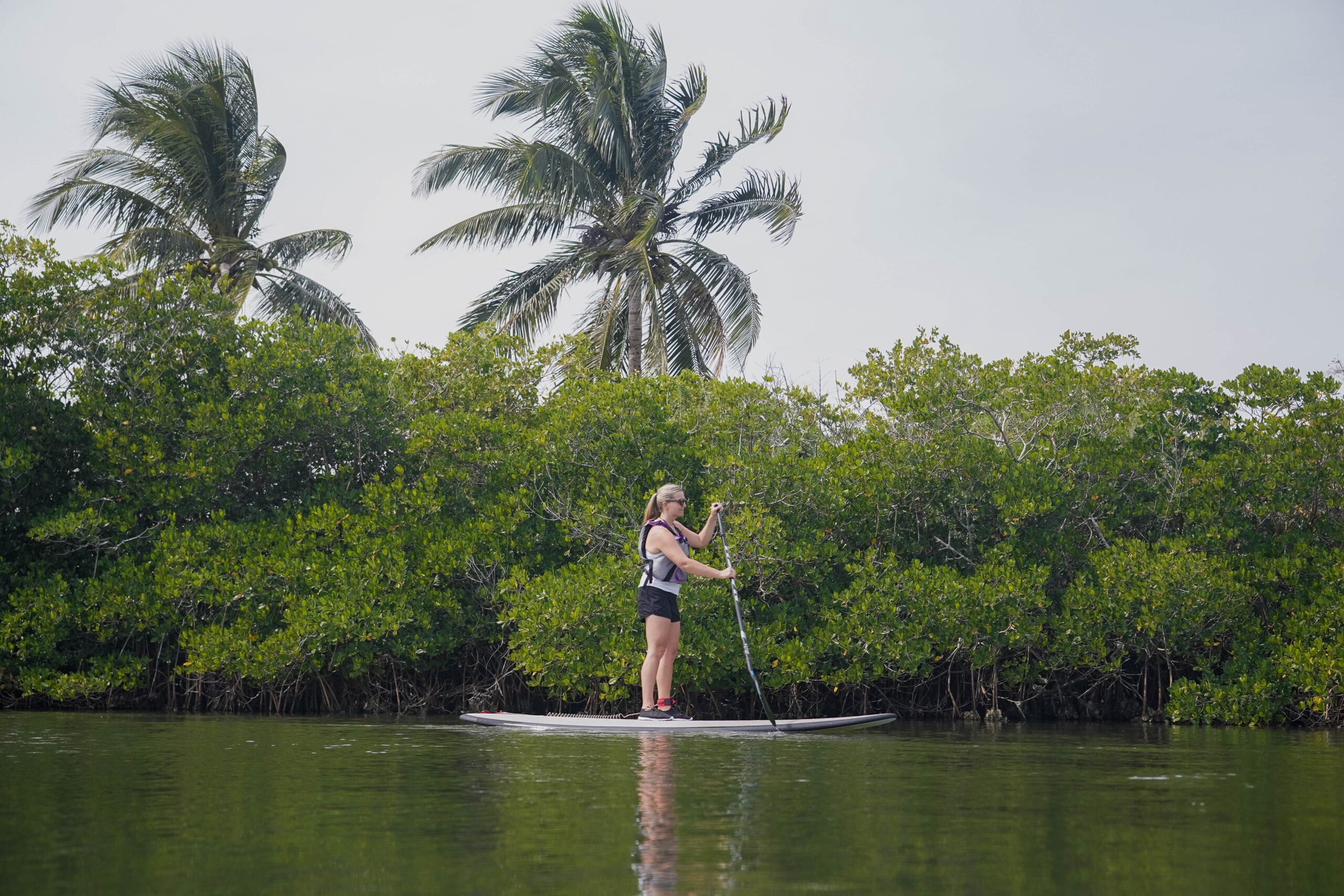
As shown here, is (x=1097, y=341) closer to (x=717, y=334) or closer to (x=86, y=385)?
(x=717, y=334)

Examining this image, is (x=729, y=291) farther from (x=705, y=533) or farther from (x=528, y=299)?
(x=705, y=533)

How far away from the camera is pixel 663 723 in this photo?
31.8 feet

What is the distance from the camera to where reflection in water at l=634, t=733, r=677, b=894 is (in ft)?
11.3

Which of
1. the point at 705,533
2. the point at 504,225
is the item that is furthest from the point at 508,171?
the point at 705,533

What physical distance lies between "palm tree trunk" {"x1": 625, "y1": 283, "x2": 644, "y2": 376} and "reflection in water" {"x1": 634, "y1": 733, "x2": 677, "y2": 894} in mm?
Answer: 14438

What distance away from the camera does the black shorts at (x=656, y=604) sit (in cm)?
974

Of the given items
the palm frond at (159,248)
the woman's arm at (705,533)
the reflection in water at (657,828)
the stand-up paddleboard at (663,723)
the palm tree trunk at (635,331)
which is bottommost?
the stand-up paddleboard at (663,723)

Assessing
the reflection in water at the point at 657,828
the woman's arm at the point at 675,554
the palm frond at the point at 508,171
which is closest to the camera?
the reflection in water at the point at 657,828

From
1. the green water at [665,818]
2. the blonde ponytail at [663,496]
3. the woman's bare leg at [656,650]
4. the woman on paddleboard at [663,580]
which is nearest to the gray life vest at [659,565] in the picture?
the woman on paddleboard at [663,580]

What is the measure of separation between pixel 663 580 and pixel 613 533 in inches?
113

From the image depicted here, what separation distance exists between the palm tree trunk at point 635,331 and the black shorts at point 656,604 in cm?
1183

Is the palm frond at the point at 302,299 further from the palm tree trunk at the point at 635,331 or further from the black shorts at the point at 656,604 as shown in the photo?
the black shorts at the point at 656,604

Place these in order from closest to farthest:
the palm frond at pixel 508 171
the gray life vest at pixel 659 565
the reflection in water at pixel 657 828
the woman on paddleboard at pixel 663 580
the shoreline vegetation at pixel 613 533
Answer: the reflection in water at pixel 657 828 < the woman on paddleboard at pixel 663 580 < the gray life vest at pixel 659 565 < the shoreline vegetation at pixel 613 533 < the palm frond at pixel 508 171

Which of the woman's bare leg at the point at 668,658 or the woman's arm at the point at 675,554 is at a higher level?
the woman's arm at the point at 675,554
